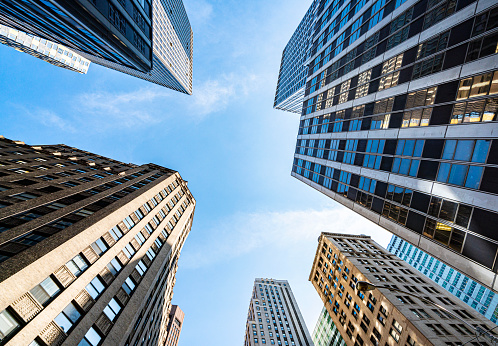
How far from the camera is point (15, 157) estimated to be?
103ft

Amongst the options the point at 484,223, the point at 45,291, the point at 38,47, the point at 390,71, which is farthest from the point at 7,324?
the point at 38,47

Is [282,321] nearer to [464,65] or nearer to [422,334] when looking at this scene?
[422,334]

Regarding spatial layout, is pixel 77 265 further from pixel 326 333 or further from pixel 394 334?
pixel 326 333

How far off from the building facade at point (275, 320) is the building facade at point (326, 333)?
7.48 m

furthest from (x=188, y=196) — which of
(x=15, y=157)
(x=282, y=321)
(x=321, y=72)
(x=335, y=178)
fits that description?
(x=282, y=321)

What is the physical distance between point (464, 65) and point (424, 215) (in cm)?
1193

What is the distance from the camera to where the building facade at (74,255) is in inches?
489

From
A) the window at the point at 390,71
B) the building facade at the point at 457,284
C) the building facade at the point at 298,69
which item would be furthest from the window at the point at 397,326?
→ the building facade at the point at 457,284

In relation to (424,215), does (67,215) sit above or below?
below

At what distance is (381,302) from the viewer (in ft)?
122

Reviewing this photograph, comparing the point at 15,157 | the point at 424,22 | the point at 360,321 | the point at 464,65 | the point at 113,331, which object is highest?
the point at 424,22

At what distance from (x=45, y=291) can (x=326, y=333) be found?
69088mm

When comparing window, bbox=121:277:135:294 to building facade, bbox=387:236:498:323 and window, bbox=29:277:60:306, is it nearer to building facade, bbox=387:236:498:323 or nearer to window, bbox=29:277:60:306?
window, bbox=29:277:60:306

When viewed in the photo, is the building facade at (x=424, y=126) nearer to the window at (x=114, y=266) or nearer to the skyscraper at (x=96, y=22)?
the window at (x=114, y=266)
